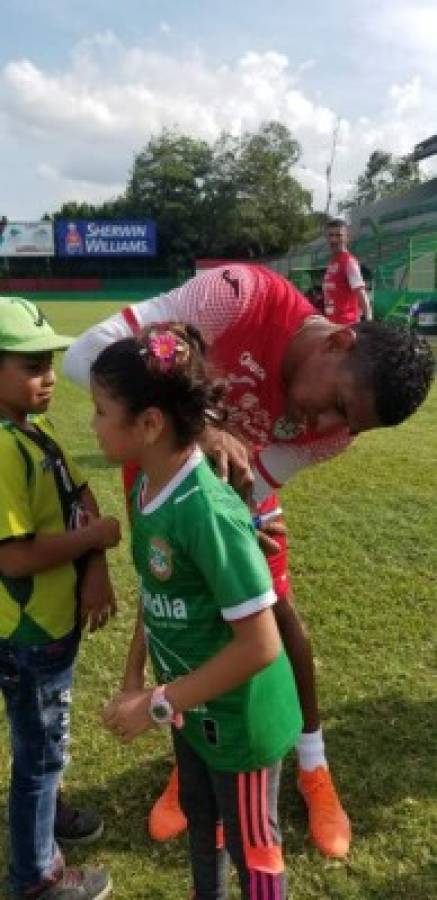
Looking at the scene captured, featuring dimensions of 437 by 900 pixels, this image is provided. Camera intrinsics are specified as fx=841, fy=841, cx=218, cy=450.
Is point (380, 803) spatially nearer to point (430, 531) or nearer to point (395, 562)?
point (395, 562)

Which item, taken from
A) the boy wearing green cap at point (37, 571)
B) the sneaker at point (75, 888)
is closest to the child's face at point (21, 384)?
the boy wearing green cap at point (37, 571)

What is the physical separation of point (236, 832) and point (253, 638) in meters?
0.56

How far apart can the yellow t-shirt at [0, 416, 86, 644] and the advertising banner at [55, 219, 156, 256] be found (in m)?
56.7

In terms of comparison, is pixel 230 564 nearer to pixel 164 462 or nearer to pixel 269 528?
pixel 164 462

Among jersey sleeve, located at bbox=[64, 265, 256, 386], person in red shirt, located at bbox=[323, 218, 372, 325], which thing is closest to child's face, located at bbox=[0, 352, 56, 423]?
jersey sleeve, located at bbox=[64, 265, 256, 386]

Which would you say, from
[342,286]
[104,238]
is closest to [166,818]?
[342,286]

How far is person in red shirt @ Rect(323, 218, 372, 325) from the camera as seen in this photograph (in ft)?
28.9

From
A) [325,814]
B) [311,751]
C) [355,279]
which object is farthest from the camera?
[355,279]

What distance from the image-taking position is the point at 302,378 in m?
2.07

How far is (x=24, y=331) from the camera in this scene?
2.07 m

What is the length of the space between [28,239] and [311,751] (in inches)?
2254

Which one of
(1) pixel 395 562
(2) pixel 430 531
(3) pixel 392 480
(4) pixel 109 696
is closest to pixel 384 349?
(4) pixel 109 696

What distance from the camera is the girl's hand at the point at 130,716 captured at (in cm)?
162

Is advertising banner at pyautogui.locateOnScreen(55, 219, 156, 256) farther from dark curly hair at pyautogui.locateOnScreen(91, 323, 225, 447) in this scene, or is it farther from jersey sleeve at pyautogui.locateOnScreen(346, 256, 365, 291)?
dark curly hair at pyautogui.locateOnScreen(91, 323, 225, 447)
